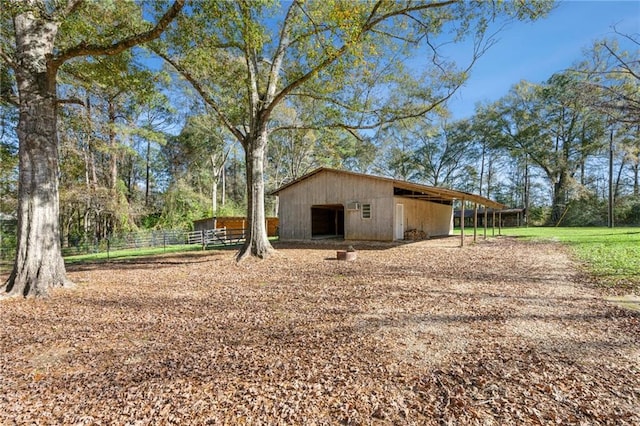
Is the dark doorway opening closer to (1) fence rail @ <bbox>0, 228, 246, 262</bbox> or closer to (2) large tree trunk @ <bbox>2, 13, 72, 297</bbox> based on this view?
(1) fence rail @ <bbox>0, 228, 246, 262</bbox>

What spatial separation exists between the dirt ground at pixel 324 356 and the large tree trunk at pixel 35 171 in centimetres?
59

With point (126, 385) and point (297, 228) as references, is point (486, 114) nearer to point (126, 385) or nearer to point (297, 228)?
point (297, 228)

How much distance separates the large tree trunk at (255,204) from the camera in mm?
10430

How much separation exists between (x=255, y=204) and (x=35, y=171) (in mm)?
5746

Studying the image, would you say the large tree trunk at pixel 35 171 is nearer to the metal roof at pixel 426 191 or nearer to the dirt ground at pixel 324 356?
the dirt ground at pixel 324 356

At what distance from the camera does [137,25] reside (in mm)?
7727

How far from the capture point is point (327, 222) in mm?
22750

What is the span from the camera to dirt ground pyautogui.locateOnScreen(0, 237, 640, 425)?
7.78ft

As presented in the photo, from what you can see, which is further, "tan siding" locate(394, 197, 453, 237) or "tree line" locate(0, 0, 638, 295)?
"tan siding" locate(394, 197, 453, 237)

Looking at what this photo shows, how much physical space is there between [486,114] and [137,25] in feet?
132

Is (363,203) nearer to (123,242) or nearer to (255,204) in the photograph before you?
(255,204)

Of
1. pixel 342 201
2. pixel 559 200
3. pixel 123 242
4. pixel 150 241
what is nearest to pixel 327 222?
pixel 342 201

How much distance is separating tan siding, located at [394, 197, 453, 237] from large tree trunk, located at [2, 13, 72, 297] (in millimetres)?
13477

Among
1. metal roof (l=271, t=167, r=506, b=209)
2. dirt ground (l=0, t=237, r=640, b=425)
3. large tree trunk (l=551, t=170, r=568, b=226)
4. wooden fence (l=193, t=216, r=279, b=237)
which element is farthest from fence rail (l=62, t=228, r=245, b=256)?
large tree trunk (l=551, t=170, r=568, b=226)
